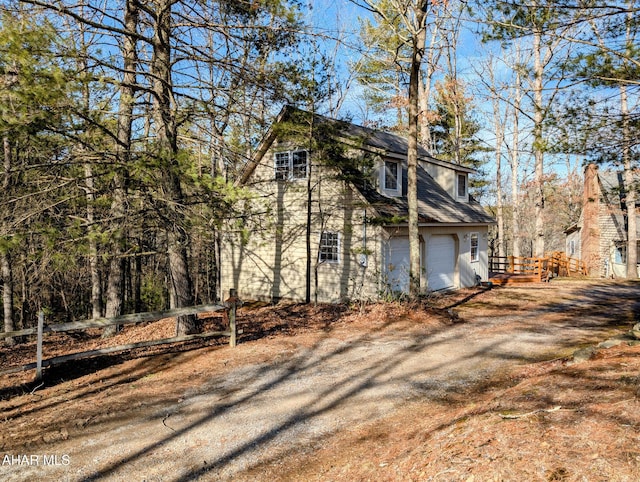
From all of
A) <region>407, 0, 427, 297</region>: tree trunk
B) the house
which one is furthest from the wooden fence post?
Result: <region>407, 0, 427, 297</region>: tree trunk

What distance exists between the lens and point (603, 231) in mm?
25969

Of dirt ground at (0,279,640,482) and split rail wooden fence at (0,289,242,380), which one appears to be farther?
split rail wooden fence at (0,289,242,380)

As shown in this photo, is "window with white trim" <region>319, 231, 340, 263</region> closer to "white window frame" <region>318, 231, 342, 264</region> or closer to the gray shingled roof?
"white window frame" <region>318, 231, 342, 264</region>

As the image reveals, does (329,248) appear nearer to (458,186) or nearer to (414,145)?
(414,145)

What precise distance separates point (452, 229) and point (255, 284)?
8683 mm

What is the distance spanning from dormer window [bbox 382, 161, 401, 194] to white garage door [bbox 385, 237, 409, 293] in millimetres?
2112

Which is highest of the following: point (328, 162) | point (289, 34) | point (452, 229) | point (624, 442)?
point (289, 34)

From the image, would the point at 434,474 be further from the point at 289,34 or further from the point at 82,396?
the point at 289,34

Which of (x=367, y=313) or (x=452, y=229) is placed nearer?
(x=367, y=313)

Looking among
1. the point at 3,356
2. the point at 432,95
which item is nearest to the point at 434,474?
the point at 3,356

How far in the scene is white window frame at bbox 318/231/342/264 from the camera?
1538 cm

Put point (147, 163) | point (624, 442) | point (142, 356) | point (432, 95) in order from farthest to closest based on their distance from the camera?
point (432, 95) → point (142, 356) → point (147, 163) → point (624, 442)

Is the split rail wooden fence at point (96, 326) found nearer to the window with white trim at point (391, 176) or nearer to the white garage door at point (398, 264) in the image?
the white garage door at point (398, 264)

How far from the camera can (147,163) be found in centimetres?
722
